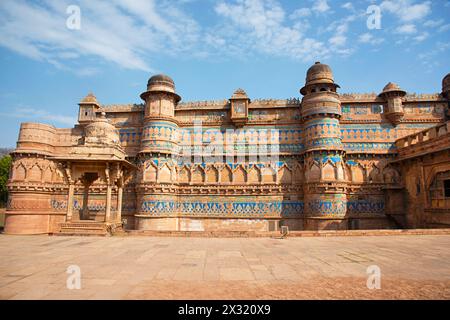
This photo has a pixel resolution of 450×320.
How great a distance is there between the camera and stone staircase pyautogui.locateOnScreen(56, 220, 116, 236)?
46.5ft

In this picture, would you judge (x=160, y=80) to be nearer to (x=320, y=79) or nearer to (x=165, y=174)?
(x=165, y=174)

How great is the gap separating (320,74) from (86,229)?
1925 cm

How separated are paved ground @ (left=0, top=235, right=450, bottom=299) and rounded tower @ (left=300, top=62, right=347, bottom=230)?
9.28 meters

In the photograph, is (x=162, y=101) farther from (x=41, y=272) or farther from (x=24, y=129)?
(x=41, y=272)

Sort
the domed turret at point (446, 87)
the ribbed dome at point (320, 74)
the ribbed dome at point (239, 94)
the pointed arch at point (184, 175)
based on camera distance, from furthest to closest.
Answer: the ribbed dome at point (239, 94) → the pointed arch at point (184, 175) → the domed turret at point (446, 87) → the ribbed dome at point (320, 74)

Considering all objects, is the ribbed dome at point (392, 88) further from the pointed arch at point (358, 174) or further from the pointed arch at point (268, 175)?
the pointed arch at point (268, 175)

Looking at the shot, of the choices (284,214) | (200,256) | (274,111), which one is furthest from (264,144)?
(200,256)

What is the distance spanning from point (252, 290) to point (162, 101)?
749 inches

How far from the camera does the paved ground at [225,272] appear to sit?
198 inches

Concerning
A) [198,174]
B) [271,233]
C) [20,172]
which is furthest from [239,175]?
[20,172]

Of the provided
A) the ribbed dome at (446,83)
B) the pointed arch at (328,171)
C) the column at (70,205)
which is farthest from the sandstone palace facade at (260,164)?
the column at (70,205)

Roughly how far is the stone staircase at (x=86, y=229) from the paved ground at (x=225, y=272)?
422cm

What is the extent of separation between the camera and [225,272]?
659cm

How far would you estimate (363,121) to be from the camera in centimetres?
2212
